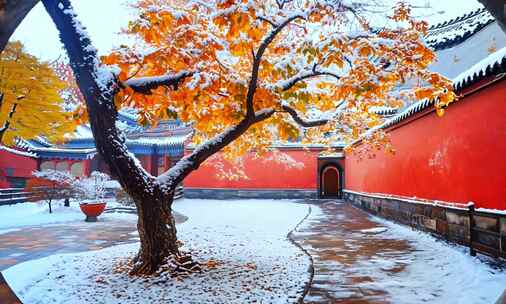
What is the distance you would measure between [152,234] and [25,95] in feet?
36.1

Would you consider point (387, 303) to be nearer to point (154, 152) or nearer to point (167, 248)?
point (167, 248)

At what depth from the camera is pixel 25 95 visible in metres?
13.1

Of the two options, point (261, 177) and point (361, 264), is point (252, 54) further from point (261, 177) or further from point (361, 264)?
point (261, 177)

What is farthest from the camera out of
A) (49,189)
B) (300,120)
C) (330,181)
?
(330,181)

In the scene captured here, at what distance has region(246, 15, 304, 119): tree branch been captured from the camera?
4.57m

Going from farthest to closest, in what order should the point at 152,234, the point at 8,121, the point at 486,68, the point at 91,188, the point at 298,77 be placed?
the point at 8,121 < the point at 91,188 < the point at 298,77 < the point at 486,68 < the point at 152,234

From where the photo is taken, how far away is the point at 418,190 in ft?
28.2

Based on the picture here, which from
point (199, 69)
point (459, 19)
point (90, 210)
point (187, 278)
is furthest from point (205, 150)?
point (459, 19)

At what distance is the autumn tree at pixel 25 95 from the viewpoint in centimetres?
1242

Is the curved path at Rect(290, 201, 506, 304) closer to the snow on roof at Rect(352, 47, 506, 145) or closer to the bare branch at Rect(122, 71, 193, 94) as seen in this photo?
the snow on roof at Rect(352, 47, 506, 145)

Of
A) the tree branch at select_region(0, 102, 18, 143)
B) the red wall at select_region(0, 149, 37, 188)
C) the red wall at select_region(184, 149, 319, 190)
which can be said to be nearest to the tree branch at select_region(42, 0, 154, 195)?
the tree branch at select_region(0, 102, 18, 143)

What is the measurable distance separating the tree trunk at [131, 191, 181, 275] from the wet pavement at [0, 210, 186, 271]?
226cm

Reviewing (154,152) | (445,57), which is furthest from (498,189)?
(154,152)

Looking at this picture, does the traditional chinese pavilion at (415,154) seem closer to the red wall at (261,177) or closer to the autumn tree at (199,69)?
the red wall at (261,177)
